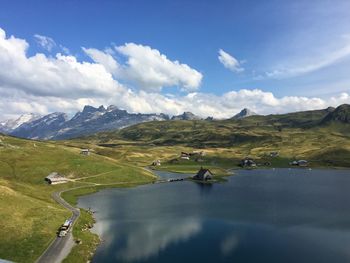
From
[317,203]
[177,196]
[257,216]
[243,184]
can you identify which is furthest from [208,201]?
[243,184]

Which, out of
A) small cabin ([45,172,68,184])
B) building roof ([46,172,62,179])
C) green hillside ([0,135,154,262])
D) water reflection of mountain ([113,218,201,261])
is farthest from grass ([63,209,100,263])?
building roof ([46,172,62,179])


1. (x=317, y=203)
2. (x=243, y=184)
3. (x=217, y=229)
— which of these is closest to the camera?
(x=217, y=229)

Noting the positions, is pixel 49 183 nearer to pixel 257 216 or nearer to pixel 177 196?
pixel 177 196

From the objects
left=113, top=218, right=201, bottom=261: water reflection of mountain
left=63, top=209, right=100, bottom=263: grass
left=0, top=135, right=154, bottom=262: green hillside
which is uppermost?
left=0, top=135, right=154, bottom=262: green hillside

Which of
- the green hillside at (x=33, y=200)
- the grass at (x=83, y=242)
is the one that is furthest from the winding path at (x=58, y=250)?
the green hillside at (x=33, y=200)

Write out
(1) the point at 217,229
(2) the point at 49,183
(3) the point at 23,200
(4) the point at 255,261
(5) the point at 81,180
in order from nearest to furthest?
(4) the point at 255,261, (1) the point at 217,229, (3) the point at 23,200, (2) the point at 49,183, (5) the point at 81,180

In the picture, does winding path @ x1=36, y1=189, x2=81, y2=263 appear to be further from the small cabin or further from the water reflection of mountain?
the small cabin
